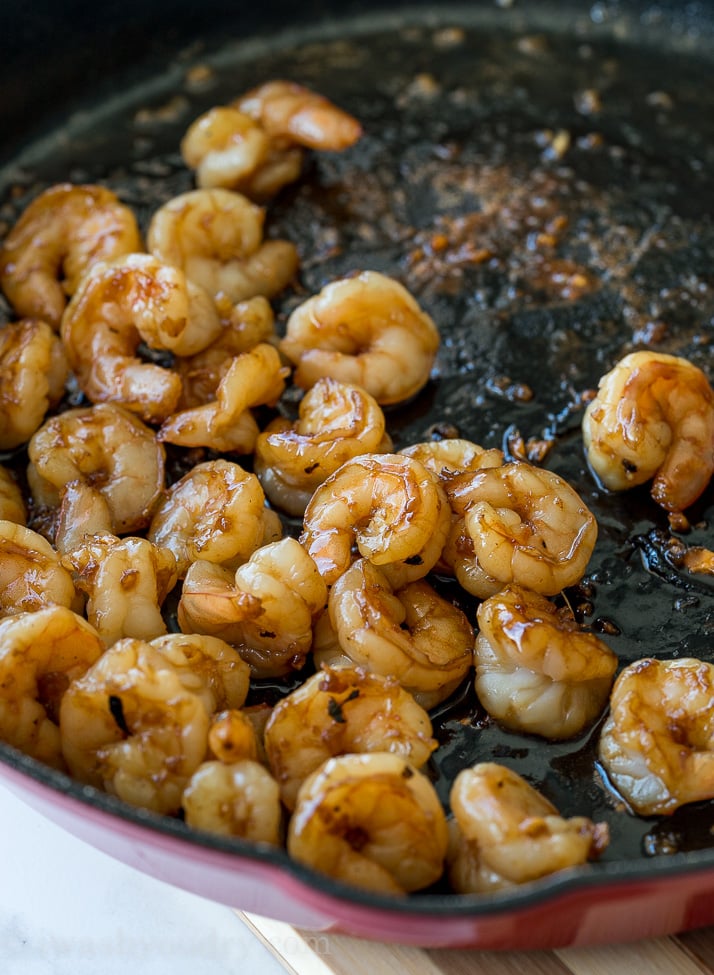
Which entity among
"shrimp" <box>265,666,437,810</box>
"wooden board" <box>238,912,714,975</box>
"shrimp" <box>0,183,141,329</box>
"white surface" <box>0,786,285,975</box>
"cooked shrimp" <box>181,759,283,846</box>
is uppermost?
"shrimp" <box>0,183,141,329</box>

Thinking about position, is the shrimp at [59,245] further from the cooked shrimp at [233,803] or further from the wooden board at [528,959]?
the wooden board at [528,959]

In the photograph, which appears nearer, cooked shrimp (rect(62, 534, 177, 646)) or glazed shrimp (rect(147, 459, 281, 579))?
cooked shrimp (rect(62, 534, 177, 646))

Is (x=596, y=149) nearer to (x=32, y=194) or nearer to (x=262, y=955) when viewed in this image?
(x=32, y=194)

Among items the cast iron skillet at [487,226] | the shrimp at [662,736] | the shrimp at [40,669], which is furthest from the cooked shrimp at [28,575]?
the shrimp at [662,736]

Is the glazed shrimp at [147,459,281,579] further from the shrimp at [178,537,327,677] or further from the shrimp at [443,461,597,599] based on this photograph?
the shrimp at [443,461,597,599]

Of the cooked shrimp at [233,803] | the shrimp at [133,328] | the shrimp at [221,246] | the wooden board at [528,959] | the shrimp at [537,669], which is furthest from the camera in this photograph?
the shrimp at [221,246]

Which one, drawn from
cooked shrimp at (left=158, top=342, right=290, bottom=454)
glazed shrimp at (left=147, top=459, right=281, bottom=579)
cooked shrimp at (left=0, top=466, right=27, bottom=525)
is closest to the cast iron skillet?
cooked shrimp at (left=158, top=342, right=290, bottom=454)
